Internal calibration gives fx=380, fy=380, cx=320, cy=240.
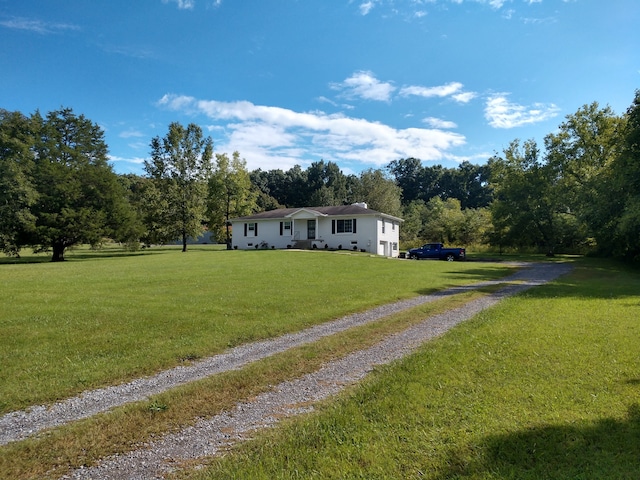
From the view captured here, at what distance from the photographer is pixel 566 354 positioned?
5.92 meters

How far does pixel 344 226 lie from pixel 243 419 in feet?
110

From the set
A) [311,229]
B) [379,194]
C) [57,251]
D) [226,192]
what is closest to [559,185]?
[311,229]

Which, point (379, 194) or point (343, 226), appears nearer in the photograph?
point (343, 226)

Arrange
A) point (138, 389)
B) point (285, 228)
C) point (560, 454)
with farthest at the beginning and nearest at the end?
point (285, 228), point (138, 389), point (560, 454)

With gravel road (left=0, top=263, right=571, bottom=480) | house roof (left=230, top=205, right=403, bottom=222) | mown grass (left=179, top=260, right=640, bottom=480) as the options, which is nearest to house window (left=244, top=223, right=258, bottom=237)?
house roof (left=230, top=205, right=403, bottom=222)

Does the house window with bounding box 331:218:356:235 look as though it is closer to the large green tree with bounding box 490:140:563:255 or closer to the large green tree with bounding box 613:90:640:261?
the large green tree with bounding box 490:140:563:255

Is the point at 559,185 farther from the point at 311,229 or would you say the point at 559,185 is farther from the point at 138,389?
the point at 138,389

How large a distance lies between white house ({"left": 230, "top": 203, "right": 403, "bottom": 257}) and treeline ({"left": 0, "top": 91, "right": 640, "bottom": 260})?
6.26 metres

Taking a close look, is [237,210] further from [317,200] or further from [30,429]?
[30,429]

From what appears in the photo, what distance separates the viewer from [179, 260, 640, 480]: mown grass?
10.2ft

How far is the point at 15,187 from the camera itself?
28.4 m

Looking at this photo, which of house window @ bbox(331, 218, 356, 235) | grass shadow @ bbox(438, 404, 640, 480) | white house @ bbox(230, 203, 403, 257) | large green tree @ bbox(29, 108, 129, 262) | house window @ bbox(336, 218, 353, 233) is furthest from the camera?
house window @ bbox(336, 218, 353, 233)

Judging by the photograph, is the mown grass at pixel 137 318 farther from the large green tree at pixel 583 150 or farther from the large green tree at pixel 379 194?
the large green tree at pixel 379 194

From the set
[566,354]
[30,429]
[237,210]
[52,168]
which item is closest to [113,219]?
[52,168]
